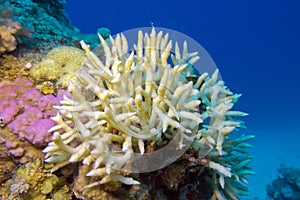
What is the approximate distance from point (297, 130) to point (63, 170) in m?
30.5

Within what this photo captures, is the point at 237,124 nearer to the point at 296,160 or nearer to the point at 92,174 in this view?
the point at 92,174

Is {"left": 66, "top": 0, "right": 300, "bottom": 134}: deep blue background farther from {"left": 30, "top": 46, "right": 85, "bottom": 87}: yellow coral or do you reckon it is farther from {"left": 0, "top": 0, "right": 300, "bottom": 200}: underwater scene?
{"left": 30, "top": 46, "right": 85, "bottom": 87}: yellow coral

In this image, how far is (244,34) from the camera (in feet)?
269

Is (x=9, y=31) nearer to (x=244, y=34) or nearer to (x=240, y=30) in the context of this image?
(x=244, y=34)

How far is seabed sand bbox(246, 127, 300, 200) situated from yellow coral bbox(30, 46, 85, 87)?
9.26m

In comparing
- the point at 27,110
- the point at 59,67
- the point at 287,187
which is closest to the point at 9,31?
the point at 59,67

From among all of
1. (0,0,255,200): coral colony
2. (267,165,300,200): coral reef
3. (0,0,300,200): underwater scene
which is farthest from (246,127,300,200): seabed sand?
(0,0,255,200): coral colony

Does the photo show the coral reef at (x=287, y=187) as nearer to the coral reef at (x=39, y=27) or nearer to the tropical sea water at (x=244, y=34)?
the coral reef at (x=39, y=27)

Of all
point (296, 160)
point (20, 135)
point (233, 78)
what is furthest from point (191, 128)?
point (233, 78)

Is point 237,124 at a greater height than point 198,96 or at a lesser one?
lesser

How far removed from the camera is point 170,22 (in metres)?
88.1

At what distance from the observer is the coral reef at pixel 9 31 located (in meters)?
3.57

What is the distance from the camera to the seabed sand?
44.1 feet

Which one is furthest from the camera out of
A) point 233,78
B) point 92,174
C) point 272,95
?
point 233,78
